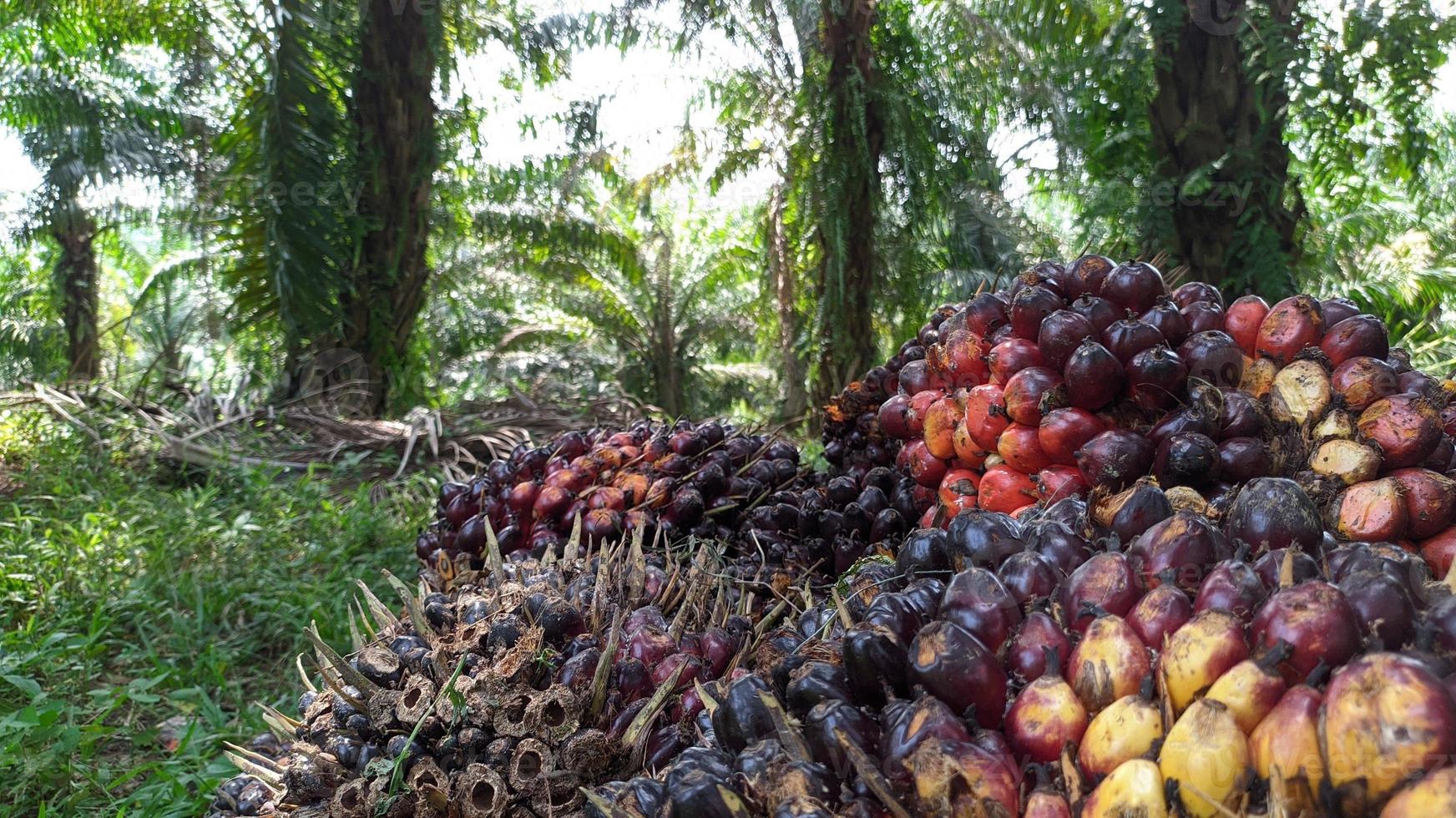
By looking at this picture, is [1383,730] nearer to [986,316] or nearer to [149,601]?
[986,316]

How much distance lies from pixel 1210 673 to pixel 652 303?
411 inches

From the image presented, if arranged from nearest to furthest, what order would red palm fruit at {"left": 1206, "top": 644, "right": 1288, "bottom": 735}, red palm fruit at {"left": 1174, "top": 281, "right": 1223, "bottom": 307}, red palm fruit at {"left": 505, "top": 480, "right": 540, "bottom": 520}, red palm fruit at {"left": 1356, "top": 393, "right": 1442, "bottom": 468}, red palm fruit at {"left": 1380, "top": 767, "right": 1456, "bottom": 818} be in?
red palm fruit at {"left": 1380, "top": 767, "right": 1456, "bottom": 818} → red palm fruit at {"left": 1206, "top": 644, "right": 1288, "bottom": 735} → red palm fruit at {"left": 1356, "top": 393, "right": 1442, "bottom": 468} → red palm fruit at {"left": 1174, "top": 281, "right": 1223, "bottom": 307} → red palm fruit at {"left": 505, "top": 480, "right": 540, "bottom": 520}

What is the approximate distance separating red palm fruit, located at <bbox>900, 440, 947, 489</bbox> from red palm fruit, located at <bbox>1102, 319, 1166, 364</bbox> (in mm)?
400

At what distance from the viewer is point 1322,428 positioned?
128cm

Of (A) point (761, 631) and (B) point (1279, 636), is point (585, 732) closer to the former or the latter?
(A) point (761, 631)

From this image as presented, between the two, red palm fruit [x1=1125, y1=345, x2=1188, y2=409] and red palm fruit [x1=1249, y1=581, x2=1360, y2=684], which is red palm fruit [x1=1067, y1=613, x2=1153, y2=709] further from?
red palm fruit [x1=1125, y1=345, x2=1188, y2=409]

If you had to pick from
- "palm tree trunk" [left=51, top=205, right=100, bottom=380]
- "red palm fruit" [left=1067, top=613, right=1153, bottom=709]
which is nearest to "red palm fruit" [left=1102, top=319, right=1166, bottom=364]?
"red palm fruit" [left=1067, top=613, right=1153, bottom=709]

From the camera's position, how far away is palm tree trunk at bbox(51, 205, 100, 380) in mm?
9812

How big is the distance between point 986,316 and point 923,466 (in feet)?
1.02

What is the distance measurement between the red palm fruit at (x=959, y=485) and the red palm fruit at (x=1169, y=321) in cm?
39

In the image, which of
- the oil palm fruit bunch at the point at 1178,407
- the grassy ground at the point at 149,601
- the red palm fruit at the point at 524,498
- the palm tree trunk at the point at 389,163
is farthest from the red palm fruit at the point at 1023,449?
the palm tree trunk at the point at 389,163

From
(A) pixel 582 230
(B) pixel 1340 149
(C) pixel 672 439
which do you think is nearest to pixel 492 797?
(C) pixel 672 439

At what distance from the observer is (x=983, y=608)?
2.78ft

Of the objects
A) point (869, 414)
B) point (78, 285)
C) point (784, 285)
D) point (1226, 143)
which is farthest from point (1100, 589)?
point (78, 285)
